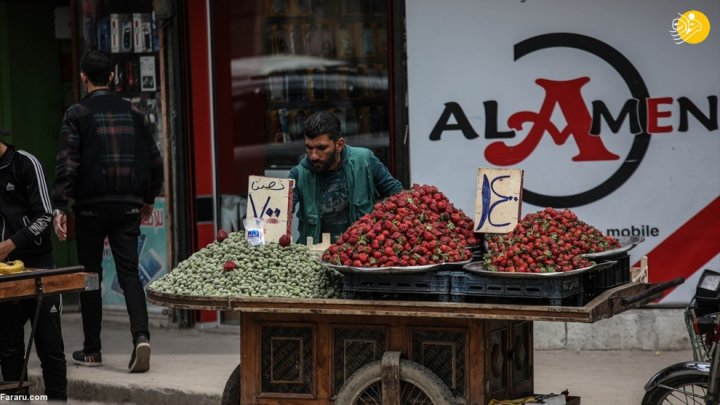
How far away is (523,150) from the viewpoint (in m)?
9.22

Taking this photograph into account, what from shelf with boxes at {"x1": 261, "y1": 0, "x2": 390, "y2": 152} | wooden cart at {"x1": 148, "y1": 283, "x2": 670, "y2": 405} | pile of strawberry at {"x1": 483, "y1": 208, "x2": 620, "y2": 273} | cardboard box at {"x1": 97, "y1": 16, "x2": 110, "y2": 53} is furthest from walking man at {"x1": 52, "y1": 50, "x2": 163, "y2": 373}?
pile of strawberry at {"x1": 483, "y1": 208, "x2": 620, "y2": 273}

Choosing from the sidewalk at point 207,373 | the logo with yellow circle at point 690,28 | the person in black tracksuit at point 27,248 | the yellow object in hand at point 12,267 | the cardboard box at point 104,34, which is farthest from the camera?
the cardboard box at point 104,34

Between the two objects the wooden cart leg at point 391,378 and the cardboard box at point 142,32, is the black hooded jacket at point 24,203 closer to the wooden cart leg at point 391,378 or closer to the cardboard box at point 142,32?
the wooden cart leg at point 391,378

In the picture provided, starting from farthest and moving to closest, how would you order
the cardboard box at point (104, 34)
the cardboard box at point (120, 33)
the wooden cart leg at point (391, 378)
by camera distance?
the cardboard box at point (104, 34), the cardboard box at point (120, 33), the wooden cart leg at point (391, 378)

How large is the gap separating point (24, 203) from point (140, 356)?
1749mm

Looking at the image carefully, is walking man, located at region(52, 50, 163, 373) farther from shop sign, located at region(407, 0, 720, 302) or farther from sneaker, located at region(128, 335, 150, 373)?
shop sign, located at region(407, 0, 720, 302)

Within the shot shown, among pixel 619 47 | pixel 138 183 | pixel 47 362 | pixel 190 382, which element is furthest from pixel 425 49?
pixel 47 362

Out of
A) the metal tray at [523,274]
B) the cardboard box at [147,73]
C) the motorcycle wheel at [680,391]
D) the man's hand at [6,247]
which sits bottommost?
the motorcycle wheel at [680,391]

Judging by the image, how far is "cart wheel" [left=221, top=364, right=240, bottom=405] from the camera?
21.2 feet

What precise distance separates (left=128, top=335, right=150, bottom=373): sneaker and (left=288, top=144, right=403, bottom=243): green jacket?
6.54 feet

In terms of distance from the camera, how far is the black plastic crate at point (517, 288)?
5.54 meters

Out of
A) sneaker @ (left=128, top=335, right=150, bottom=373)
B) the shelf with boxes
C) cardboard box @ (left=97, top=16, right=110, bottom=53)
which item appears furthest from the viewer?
cardboard box @ (left=97, top=16, right=110, bottom=53)

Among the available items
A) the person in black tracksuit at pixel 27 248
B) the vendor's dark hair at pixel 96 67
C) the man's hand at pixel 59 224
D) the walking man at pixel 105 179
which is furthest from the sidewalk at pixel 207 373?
the vendor's dark hair at pixel 96 67

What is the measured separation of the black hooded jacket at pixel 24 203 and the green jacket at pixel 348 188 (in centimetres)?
137
